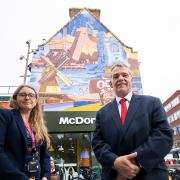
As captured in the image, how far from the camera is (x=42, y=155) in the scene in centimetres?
327

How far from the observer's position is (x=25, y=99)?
128 inches

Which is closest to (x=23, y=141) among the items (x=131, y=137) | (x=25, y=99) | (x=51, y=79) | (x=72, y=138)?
(x=25, y=99)

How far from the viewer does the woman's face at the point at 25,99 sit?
3.24 m

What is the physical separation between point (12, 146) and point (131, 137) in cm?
121

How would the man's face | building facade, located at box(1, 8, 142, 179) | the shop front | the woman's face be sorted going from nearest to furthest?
the man's face, the woman's face, the shop front, building facade, located at box(1, 8, 142, 179)

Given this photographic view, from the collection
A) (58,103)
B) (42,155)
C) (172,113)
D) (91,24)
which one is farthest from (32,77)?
(172,113)

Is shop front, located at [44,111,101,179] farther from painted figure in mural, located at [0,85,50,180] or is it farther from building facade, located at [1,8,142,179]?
painted figure in mural, located at [0,85,50,180]

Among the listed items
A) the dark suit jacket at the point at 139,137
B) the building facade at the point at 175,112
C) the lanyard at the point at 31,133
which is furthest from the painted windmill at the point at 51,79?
the building facade at the point at 175,112

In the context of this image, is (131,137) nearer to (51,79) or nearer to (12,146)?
(12,146)

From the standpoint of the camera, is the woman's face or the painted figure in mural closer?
the painted figure in mural

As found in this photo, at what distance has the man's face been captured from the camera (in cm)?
294

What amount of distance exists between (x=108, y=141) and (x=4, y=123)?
42.8 inches

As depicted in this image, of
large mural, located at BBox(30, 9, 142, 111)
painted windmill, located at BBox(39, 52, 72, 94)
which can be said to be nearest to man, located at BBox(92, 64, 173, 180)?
large mural, located at BBox(30, 9, 142, 111)

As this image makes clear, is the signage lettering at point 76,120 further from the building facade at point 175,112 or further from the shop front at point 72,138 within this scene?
the building facade at point 175,112
